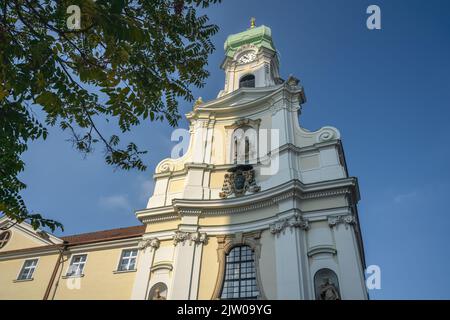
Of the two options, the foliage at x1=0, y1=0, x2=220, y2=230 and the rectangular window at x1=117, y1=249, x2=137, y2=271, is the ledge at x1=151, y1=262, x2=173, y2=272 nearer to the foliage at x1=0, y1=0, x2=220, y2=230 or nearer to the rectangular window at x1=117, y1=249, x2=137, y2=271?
the rectangular window at x1=117, y1=249, x2=137, y2=271

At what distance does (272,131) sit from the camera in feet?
68.7

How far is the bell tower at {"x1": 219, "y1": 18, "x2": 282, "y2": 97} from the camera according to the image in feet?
87.4

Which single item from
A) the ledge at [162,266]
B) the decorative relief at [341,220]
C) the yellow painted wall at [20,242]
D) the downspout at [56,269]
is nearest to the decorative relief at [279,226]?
the decorative relief at [341,220]

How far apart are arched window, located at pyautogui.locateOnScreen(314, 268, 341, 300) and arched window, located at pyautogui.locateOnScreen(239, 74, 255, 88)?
15.1 m

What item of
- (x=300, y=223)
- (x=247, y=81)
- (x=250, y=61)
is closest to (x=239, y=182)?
(x=300, y=223)

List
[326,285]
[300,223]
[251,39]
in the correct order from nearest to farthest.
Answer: [326,285], [300,223], [251,39]

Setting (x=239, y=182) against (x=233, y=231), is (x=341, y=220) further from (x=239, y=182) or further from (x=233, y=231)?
(x=239, y=182)

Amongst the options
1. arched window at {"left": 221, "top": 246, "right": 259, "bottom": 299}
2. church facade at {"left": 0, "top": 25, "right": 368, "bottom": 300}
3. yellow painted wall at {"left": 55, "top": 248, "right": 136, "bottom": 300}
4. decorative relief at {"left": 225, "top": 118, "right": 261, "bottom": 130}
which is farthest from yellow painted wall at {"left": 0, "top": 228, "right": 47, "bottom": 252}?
decorative relief at {"left": 225, "top": 118, "right": 261, "bottom": 130}

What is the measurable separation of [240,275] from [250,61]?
56.3 ft

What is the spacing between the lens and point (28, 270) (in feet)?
68.6

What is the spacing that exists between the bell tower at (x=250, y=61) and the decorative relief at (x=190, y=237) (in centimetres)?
1224

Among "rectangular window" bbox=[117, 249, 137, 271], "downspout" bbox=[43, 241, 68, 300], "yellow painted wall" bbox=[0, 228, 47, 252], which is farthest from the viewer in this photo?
"yellow painted wall" bbox=[0, 228, 47, 252]

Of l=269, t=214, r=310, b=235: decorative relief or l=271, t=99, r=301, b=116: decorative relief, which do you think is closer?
l=269, t=214, r=310, b=235: decorative relief
